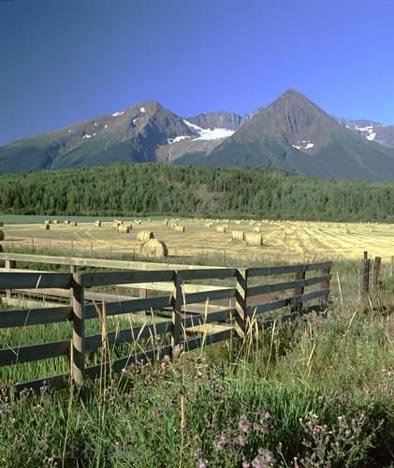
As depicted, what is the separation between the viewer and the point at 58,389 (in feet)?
17.0

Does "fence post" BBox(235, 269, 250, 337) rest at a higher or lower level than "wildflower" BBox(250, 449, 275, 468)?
lower

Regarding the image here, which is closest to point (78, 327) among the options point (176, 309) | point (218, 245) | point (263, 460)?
point (176, 309)

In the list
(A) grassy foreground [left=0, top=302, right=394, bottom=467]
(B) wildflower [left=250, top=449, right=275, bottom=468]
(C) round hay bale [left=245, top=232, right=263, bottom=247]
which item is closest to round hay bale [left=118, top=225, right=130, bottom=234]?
(C) round hay bale [left=245, top=232, right=263, bottom=247]

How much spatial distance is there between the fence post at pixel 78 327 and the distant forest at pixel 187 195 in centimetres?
13427

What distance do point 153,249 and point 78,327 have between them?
27.6m

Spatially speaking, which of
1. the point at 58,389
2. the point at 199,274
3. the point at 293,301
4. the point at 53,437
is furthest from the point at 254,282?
the point at 53,437

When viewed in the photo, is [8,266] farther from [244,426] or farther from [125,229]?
[125,229]

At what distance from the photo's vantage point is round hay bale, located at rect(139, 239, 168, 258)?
31969 mm

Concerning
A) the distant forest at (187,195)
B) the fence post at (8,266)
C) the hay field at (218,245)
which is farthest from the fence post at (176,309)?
the distant forest at (187,195)

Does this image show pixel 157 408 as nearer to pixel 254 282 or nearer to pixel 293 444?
pixel 293 444

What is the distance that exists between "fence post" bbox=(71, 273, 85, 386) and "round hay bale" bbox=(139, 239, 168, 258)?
1011 inches

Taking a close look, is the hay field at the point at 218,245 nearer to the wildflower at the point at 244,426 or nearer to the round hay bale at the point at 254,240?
the round hay bale at the point at 254,240

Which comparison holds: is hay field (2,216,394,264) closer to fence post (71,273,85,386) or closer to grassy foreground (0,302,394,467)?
fence post (71,273,85,386)

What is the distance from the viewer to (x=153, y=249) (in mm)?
32906
